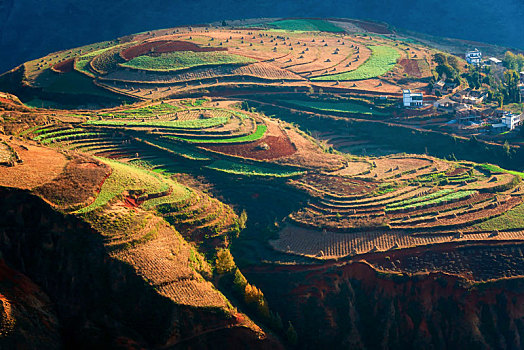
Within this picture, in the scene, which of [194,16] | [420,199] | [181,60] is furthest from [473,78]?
[194,16]

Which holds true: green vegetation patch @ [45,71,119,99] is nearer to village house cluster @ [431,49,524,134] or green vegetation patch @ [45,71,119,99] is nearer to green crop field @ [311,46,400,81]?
green crop field @ [311,46,400,81]

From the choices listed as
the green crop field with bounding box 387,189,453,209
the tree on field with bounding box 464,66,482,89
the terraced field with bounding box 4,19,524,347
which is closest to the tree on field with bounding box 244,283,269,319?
the terraced field with bounding box 4,19,524,347

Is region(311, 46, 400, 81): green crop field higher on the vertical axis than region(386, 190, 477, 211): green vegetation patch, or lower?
higher

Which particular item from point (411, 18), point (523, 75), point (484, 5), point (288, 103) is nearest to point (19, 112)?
point (288, 103)

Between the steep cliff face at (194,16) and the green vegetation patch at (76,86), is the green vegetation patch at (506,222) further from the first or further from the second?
the steep cliff face at (194,16)

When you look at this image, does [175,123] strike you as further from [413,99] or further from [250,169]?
[413,99]
